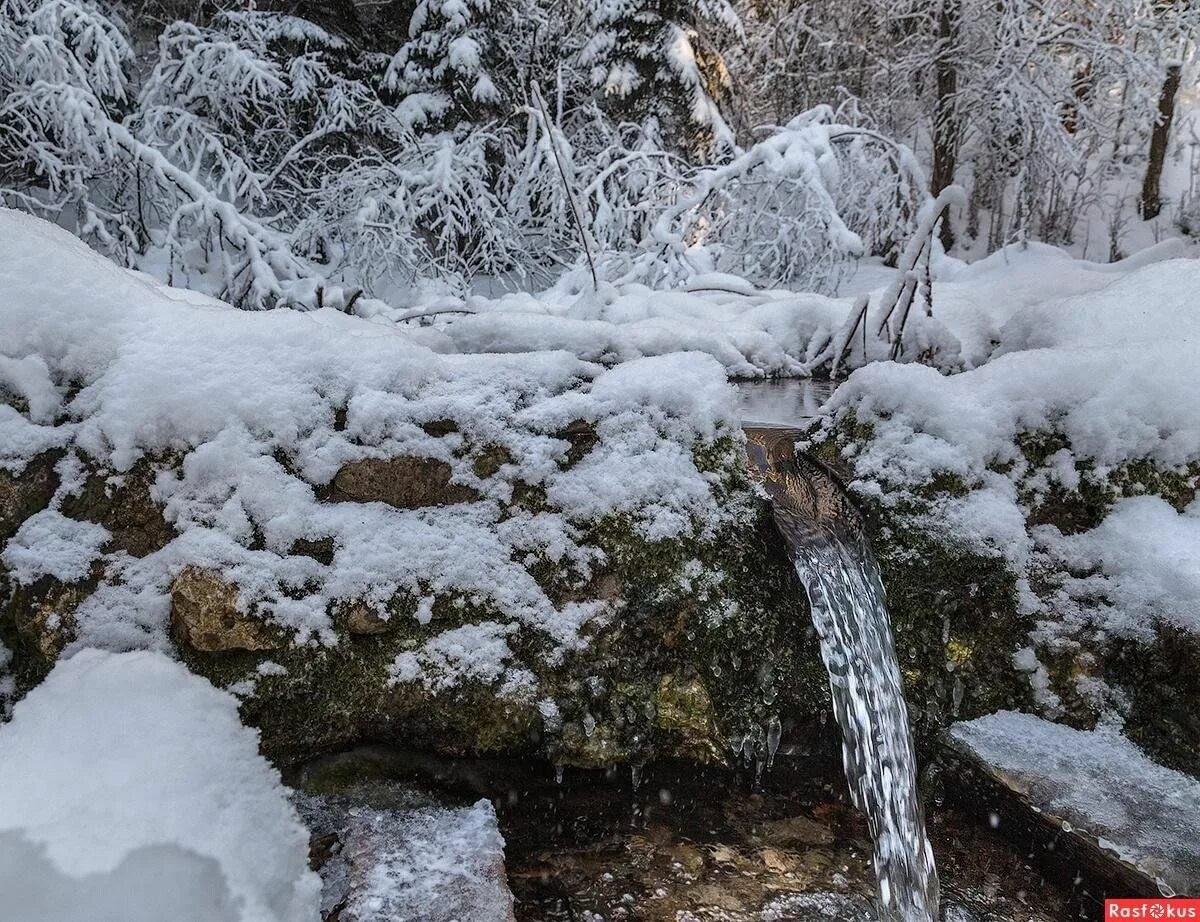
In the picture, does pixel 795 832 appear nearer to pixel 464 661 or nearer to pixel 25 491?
pixel 464 661

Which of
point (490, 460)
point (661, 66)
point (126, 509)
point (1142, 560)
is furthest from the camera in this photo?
point (661, 66)

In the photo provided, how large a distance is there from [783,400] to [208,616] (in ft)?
8.85

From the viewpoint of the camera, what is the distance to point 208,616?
6.07 feet

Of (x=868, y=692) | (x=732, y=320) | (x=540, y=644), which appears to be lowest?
(x=868, y=692)

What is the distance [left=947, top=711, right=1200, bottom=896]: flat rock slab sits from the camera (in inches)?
67.1

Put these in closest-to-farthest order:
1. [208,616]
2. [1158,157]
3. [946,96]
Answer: [208,616], [946,96], [1158,157]

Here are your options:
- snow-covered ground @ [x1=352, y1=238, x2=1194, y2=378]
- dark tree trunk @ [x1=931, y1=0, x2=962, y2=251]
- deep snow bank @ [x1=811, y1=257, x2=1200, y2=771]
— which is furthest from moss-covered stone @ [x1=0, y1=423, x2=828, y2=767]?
dark tree trunk @ [x1=931, y1=0, x2=962, y2=251]

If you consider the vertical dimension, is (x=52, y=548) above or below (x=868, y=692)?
above

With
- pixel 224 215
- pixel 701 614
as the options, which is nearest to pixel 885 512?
pixel 701 614

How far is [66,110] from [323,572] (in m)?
6.24

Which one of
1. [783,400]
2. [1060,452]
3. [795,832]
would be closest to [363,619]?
[795,832]

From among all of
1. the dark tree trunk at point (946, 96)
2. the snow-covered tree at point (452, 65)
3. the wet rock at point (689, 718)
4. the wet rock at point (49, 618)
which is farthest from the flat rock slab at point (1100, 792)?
the dark tree trunk at point (946, 96)

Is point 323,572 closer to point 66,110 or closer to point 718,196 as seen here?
point 718,196

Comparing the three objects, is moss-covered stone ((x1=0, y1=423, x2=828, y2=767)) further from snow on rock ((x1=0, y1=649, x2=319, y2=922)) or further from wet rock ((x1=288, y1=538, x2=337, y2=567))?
snow on rock ((x1=0, y1=649, x2=319, y2=922))
